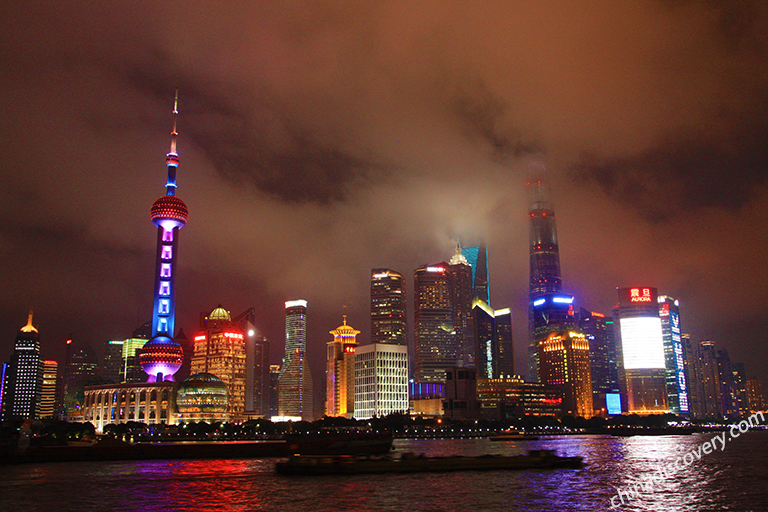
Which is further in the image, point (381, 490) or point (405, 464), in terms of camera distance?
point (405, 464)

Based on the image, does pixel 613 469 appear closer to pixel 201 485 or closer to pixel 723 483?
pixel 723 483

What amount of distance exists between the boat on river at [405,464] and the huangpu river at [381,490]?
477 cm

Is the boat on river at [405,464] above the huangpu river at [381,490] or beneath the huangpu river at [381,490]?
above

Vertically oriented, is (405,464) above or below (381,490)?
above

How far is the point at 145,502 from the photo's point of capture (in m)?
83.2

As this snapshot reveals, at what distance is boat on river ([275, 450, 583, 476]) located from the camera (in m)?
119

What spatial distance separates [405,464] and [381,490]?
1105 inches

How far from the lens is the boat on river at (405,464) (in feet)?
390

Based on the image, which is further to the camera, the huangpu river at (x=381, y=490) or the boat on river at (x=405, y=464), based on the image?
the boat on river at (x=405, y=464)

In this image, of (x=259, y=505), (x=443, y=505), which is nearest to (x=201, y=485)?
(x=259, y=505)

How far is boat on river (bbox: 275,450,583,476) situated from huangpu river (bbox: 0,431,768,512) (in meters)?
4.77

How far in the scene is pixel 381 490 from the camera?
308 feet

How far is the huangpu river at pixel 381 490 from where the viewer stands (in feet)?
261

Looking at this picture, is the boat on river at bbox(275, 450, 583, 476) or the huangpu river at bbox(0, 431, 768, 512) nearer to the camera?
the huangpu river at bbox(0, 431, 768, 512)
